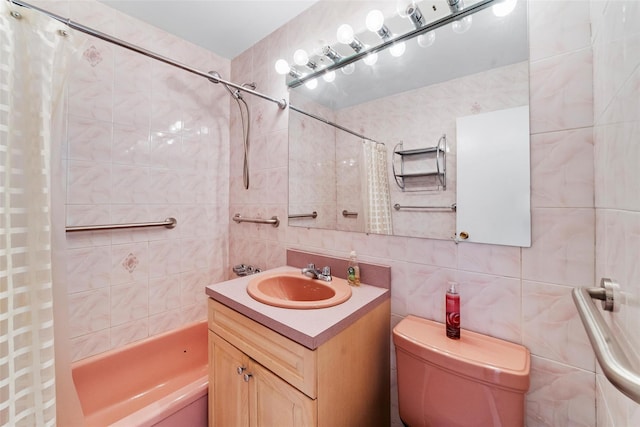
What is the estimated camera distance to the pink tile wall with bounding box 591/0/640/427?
426 mm

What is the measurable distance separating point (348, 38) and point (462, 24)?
450 mm

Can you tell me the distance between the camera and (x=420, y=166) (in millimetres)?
1023

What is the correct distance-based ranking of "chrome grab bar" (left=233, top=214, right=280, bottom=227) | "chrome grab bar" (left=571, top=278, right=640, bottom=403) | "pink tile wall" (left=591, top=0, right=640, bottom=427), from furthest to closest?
"chrome grab bar" (left=233, top=214, right=280, bottom=227), "pink tile wall" (left=591, top=0, right=640, bottom=427), "chrome grab bar" (left=571, top=278, right=640, bottom=403)

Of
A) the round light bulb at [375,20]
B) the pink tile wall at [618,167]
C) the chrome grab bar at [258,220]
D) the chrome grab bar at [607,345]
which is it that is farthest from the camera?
the chrome grab bar at [258,220]

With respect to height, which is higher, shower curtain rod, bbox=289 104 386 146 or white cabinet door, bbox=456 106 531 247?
shower curtain rod, bbox=289 104 386 146

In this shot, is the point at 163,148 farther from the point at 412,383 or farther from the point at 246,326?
the point at 412,383

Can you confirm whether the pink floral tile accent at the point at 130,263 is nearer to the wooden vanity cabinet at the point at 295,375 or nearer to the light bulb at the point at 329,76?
the wooden vanity cabinet at the point at 295,375

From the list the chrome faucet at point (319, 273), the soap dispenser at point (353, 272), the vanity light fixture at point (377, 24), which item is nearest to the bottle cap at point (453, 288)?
the soap dispenser at point (353, 272)

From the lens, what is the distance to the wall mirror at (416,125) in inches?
33.1

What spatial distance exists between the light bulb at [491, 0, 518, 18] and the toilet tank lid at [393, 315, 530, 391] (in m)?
1.08

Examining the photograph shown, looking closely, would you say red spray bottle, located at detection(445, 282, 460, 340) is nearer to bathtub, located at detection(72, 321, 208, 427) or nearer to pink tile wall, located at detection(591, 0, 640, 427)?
pink tile wall, located at detection(591, 0, 640, 427)

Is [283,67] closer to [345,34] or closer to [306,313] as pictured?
[345,34]

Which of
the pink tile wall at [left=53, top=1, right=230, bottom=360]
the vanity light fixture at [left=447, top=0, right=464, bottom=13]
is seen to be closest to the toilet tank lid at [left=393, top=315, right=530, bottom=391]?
the vanity light fixture at [left=447, top=0, right=464, bottom=13]

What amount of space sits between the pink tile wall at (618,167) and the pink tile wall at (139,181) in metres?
1.77
